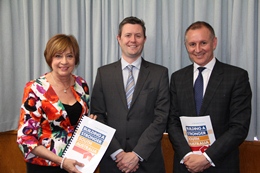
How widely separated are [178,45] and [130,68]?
0.73m

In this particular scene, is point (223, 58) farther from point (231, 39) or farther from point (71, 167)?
point (71, 167)

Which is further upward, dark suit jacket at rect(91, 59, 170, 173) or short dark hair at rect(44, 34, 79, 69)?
short dark hair at rect(44, 34, 79, 69)

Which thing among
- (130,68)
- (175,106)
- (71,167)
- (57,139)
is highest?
(130,68)

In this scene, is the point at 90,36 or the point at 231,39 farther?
the point at 90,36

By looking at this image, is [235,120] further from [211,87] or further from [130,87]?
[130,87]

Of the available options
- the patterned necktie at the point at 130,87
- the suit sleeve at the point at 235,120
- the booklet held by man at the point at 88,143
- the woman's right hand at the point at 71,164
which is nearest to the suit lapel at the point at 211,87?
the suit sleeve at the point at 235,120

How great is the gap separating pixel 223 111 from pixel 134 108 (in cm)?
73

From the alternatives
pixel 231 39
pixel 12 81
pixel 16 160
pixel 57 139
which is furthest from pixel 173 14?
pixel 16 160

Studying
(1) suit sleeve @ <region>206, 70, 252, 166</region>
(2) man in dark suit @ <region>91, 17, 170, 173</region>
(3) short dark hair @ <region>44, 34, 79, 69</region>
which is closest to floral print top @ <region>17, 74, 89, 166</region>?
(3) short dark hair @ <region>44, 34, 79, 69</region>

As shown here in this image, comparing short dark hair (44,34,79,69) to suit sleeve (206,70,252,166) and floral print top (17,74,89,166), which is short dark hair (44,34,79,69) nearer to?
floral print top (17,74,89,166)

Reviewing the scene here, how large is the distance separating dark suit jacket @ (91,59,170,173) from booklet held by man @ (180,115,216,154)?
0.70 ft

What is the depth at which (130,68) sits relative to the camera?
239 centimetres

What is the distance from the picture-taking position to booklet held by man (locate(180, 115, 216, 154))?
2.11m

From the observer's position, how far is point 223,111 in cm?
213
